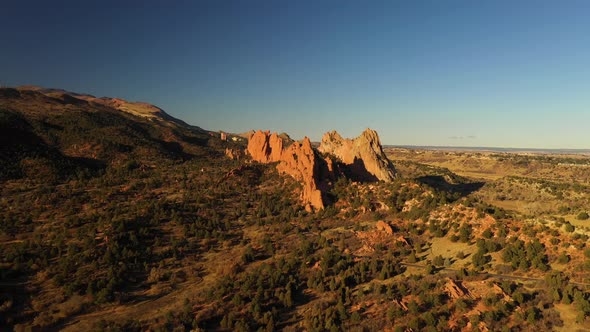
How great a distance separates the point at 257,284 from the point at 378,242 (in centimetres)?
2268

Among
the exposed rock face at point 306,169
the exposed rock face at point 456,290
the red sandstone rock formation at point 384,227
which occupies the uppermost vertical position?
the exposed rock face at point 306,169

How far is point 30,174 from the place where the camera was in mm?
83312

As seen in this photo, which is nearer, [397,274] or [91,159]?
[397,274]

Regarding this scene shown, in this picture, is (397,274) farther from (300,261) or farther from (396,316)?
(300,261)

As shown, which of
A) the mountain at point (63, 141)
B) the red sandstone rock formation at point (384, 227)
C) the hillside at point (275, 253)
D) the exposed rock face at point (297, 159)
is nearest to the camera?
the hillside at point (275, 253)

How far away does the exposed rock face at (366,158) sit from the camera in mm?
88125

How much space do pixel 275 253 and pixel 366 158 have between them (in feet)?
159

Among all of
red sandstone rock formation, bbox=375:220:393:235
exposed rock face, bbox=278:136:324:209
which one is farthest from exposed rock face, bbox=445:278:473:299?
exposed rock face, bbox=278:136:324:209

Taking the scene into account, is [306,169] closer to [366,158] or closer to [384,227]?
[366,158]

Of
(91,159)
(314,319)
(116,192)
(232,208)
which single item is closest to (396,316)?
(314,319)

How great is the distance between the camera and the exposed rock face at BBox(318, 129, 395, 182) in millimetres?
88125

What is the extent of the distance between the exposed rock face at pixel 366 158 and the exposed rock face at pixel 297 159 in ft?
46.0

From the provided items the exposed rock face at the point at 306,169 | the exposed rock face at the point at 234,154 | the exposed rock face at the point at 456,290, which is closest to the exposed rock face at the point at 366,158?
the exposed rock face at the point at 306,169

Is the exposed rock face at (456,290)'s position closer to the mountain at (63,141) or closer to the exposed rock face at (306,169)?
the exposed rock face at (306,169)
